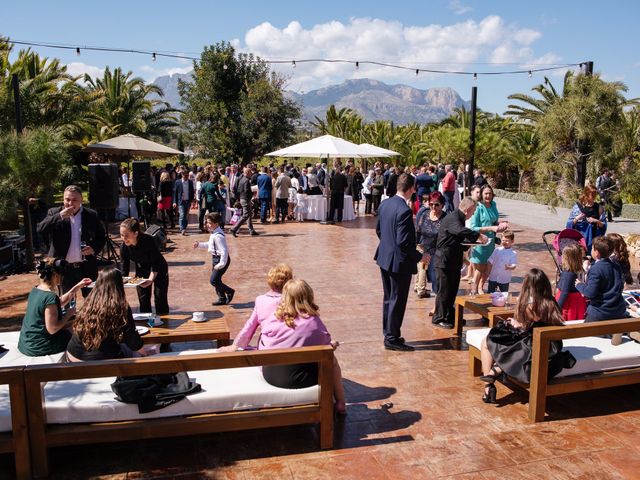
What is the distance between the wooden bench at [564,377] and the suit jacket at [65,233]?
4.62 metres

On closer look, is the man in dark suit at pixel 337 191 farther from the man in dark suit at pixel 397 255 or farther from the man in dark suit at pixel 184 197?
the man in dark suit at pixel 397 255

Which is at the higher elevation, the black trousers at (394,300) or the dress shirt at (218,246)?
the dress shirt at (218,246)

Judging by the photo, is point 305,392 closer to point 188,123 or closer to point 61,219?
point 61,219

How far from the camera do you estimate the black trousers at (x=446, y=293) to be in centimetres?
693

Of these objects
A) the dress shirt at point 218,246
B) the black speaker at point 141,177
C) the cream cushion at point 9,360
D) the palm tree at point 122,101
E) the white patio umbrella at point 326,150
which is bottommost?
the cream cushion at point 9,360

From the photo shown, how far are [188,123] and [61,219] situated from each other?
2500 centimetres

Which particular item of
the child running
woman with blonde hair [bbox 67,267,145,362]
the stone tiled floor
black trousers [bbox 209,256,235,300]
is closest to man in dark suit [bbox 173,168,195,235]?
black trousers [bbox 209,256,235,300]

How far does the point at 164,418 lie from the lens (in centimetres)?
396

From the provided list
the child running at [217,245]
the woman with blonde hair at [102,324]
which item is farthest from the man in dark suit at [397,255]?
the woman with blonde hair at [102,324]

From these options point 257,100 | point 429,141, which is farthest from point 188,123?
point 429,141

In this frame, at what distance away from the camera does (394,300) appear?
6184 millimetres

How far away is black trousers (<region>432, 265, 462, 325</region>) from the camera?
6.93 m

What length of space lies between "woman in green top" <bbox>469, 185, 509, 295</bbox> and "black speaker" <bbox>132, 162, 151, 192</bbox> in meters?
9.46

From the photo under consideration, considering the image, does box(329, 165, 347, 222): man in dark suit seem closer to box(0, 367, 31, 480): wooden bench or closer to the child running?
the child running
